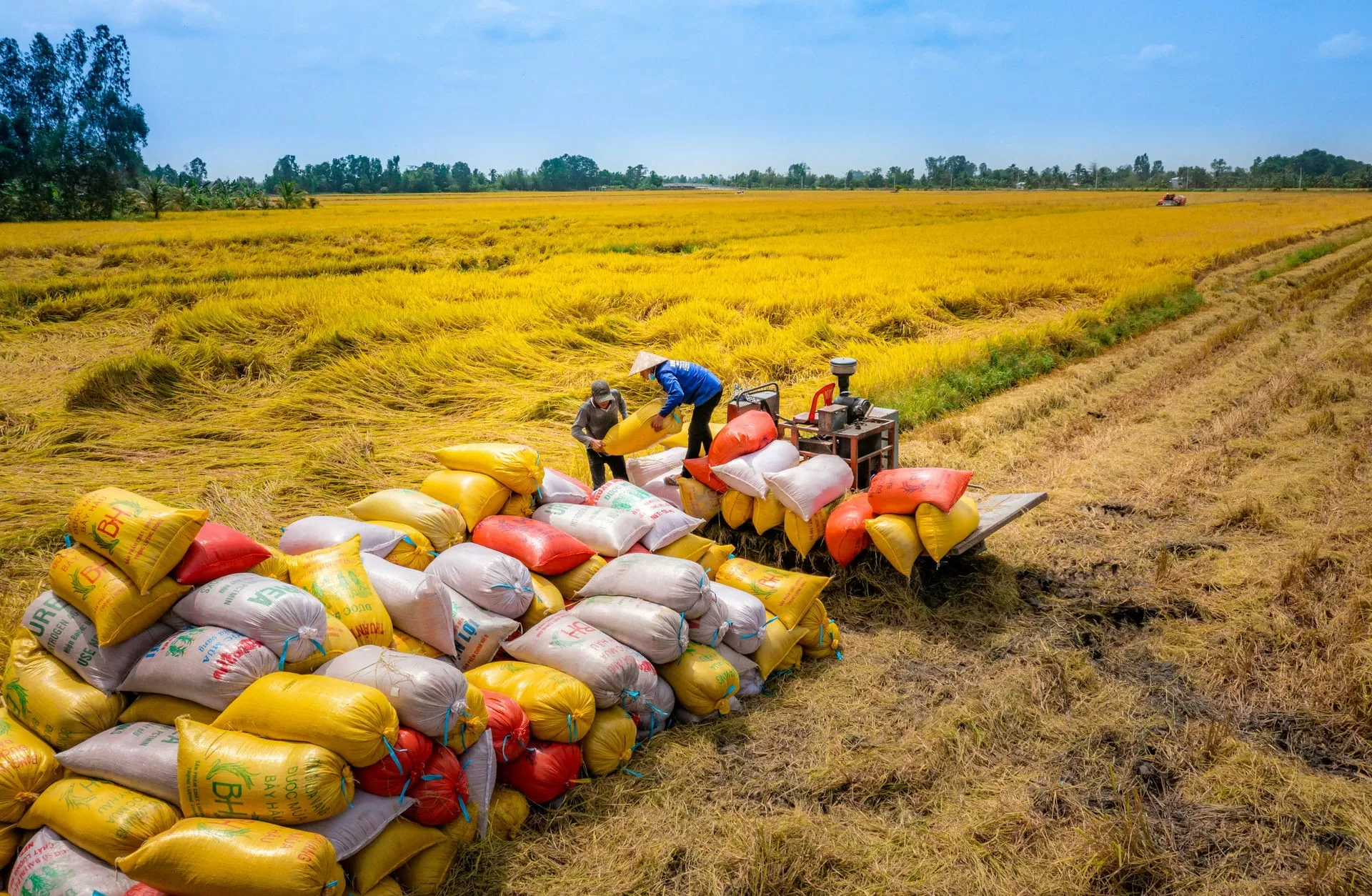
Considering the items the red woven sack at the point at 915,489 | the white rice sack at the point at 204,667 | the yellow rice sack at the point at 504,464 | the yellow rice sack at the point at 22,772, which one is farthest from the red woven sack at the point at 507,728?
the red woven sack at the point at 915,489

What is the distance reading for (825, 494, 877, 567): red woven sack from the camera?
4.37m

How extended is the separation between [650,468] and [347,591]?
2.52 metres

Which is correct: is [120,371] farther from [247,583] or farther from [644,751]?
[644,751]

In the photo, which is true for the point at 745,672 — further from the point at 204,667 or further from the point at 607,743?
the point at 204,667

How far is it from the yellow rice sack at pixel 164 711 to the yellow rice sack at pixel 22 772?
209mm

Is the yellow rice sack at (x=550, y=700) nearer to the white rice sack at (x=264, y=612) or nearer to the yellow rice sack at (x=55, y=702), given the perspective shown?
the white rice sack at (x=264, y=612)

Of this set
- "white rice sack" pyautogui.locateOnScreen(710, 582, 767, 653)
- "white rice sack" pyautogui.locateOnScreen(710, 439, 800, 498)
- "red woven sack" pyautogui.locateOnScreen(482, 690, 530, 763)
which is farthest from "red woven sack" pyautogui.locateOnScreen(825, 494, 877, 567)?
"red woven sack" pyautogui.locateOnScreen(482, 690, 530, 763)

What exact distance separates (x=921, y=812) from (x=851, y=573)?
1832 mm

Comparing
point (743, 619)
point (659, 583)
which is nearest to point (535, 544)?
point (659, 583)

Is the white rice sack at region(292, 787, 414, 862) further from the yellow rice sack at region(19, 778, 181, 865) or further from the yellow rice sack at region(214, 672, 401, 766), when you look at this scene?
the yellow rice sack at region(19, 778, 181, 865)

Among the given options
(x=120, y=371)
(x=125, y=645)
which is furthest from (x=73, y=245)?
(x=125, y=645)

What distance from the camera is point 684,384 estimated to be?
201 inches

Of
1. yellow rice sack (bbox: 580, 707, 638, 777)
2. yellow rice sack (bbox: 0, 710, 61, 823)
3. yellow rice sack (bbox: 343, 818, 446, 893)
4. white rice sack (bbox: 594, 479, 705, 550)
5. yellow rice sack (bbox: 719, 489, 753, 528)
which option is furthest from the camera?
yellow rice sack (bbox: 719, 489, 753, 528)

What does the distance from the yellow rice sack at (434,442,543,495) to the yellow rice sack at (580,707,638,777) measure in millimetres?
1492
